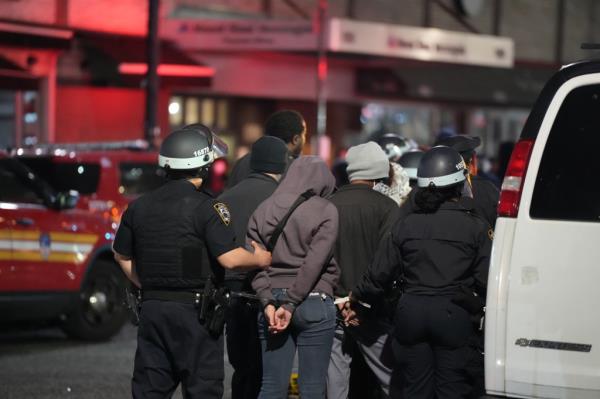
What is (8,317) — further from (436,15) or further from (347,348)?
(436,15)

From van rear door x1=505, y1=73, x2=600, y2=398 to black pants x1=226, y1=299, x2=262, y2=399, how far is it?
6.69 ft

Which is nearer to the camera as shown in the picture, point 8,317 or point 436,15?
point 8,317

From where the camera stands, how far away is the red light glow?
21984 millimetres

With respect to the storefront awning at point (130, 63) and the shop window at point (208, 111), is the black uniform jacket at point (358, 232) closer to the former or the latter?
the storefront awning at point (130, 63)

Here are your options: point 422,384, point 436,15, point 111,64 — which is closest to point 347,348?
point 422,384

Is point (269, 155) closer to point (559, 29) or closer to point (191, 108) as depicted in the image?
point (191, 108)

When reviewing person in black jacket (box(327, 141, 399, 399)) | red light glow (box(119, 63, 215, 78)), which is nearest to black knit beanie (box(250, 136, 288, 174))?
person in black jacket (box(327, 141, 399, 399))

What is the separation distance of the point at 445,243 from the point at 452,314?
1.28 feet

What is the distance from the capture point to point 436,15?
29.8 meters

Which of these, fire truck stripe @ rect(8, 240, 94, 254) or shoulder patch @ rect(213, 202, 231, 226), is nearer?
shoulder patch @ rect(213, 202, 231, 226)

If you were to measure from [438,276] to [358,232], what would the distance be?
90 centimetres

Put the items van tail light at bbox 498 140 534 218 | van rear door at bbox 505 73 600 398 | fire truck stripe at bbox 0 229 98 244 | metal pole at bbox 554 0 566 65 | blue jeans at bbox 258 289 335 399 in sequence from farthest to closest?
metal pole at bbox 554 0 566 65 → fire truck stripe at bbox 0 229 98 244 → blue jeans at bbox 258 289 335 399 → van tail light at bbox 498 140 534 218 → van rear door at bbox 505 73 600 398

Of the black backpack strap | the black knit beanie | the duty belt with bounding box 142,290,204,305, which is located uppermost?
the black knit beanie

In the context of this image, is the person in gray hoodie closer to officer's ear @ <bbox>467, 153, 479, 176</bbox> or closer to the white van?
the white van
